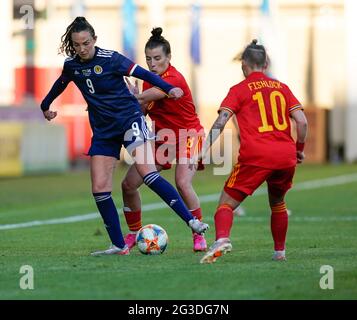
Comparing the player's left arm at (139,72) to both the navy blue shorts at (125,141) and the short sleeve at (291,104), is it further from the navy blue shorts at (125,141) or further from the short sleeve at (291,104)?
the short sleeve at (291,104)

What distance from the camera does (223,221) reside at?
9633 mm

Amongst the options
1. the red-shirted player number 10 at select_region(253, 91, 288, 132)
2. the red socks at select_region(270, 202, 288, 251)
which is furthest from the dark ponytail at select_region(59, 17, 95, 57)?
the red socks at select_region(270, 202, 288, 251)

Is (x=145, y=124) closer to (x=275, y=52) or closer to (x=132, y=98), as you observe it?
(x=132, y=98)

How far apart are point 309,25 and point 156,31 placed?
28615mm

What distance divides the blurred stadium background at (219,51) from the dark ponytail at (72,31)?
87.4 feet

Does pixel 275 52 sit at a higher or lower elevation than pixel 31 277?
higher

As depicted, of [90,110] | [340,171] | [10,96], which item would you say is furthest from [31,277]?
[10,96]

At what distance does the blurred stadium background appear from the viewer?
3800cm

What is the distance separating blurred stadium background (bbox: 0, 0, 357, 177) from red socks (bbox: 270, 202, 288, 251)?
1064 inches

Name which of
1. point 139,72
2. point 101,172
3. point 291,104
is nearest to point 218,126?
point 291,104

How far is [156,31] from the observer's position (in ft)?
36.7

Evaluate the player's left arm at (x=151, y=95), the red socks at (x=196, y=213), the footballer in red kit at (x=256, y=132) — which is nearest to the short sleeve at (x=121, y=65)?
→ the player's left arm at (x=151, y=95)

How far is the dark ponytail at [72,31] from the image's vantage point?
10.2 meters

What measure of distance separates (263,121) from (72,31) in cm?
194
